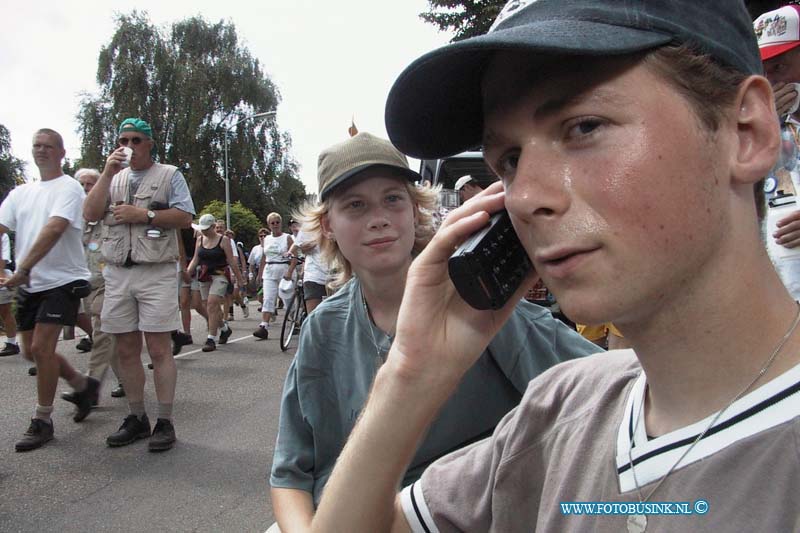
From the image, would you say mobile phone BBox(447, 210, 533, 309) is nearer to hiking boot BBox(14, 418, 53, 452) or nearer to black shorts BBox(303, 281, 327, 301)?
hiking boot BBox(14, 418, 53, 452)

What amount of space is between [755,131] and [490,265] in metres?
0.50

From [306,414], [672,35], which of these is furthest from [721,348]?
[306,414]

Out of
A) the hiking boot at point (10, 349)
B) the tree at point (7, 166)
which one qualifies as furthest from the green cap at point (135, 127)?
the tree at point (7, 166)

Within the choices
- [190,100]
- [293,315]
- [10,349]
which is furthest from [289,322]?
[190,100]

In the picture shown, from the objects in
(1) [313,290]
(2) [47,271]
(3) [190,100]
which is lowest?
(1) [313,290]

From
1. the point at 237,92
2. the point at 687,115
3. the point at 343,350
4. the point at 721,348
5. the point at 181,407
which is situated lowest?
the point at 181,407

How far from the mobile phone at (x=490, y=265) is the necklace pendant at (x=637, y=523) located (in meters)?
0.48

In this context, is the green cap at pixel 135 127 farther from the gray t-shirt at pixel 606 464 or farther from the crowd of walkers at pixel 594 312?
the gray t-shirt at pixel 606 464

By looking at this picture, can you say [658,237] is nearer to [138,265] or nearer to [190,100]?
[138,265]

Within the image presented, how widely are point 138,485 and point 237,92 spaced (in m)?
32.7

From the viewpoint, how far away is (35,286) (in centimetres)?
474

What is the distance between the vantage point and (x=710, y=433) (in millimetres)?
877

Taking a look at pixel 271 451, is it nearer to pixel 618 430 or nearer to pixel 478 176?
pixel 618 430

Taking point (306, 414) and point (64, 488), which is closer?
point (306, 414)
